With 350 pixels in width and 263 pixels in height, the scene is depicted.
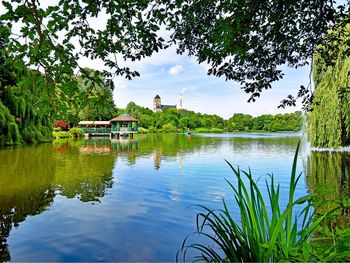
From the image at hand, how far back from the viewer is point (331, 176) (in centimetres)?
873

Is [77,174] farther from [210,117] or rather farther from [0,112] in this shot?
[210,117]

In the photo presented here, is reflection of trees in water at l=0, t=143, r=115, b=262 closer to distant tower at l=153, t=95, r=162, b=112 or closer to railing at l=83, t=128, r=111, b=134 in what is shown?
railing at l=83, t=128, r=111, b=134

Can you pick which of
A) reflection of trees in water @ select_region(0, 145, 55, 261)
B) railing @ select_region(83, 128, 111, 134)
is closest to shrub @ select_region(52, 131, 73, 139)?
railing @ select_region(83, 128, 111, 134)

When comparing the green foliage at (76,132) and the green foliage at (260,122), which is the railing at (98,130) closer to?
the green foliage at (76,132)

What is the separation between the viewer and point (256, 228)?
1.75m

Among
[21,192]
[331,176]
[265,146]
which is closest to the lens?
[21,192]

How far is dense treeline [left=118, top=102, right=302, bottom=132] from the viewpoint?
6019 centimetres

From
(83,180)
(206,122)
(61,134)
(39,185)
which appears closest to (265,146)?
(83,180)

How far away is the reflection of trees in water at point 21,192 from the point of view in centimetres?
477

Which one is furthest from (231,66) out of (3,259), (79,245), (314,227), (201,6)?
(3,259)

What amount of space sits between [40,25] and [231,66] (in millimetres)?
2171

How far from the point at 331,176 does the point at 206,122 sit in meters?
63.0

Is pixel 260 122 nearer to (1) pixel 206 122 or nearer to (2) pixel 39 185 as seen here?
(1) pixel 206 122

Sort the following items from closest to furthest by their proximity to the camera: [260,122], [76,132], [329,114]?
[329,114] < [76,132] < [260,122]
